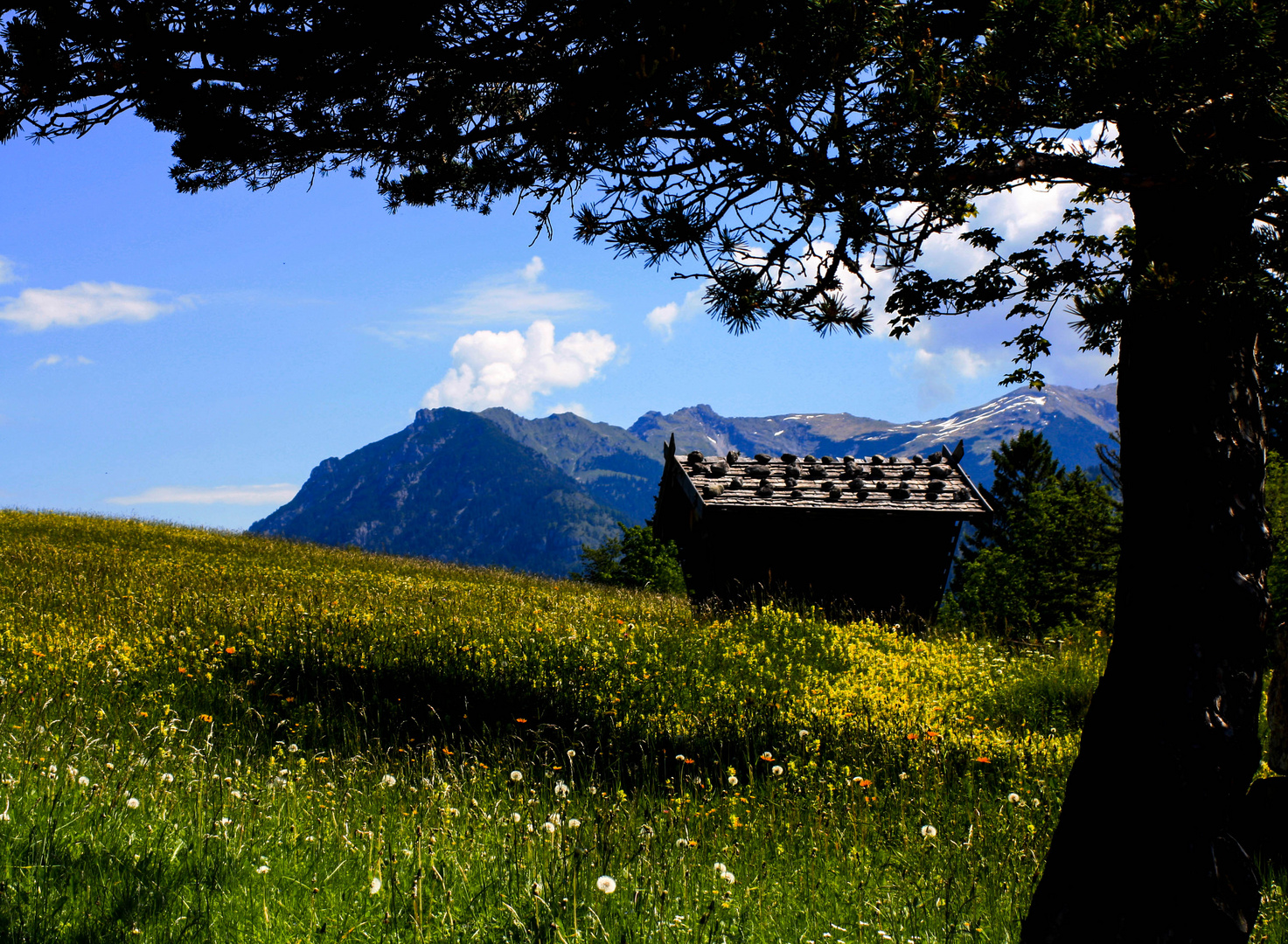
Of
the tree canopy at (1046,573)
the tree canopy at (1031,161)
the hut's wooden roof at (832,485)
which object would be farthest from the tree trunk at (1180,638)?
the tree canopy at (1046,573)

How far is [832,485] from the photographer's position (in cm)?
1566

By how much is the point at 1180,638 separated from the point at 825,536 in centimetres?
1152

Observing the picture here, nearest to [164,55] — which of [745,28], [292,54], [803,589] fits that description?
[292,54]

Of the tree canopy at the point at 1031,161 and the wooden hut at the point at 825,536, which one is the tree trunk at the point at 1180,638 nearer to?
the tree canopy at the point at 1031,161

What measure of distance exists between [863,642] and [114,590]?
10201mm

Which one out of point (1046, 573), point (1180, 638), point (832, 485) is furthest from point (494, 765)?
point (1046, 573)

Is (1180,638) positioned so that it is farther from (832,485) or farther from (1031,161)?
(832,485)

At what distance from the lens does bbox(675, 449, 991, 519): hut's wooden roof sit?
1484 centimetres

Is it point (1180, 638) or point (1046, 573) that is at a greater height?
point (1180, 638)

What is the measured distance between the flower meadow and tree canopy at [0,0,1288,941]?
103 cm

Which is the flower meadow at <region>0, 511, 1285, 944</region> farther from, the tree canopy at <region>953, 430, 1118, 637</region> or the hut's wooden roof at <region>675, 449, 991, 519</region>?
the tree canopy at <region>953, 430, 1118, 637</region>

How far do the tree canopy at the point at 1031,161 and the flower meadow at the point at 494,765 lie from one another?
1.03 meters

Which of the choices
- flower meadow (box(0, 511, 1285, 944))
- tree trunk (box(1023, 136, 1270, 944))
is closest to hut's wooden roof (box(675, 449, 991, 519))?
flower meadow (box(0, 511, 1285, 944))

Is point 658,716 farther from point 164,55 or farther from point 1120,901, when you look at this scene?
point 164,55
